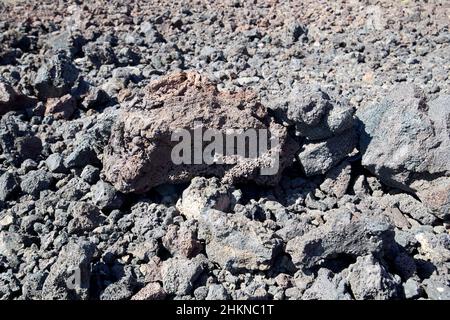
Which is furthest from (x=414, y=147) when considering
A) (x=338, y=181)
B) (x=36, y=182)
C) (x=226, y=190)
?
(x=36, y=182)

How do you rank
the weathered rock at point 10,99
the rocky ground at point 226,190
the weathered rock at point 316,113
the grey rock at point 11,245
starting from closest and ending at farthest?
1. the rocky ground at point 226,190
2. the grey rock at point 11,245
3. the weathered rock at point 316,113
4. the weathered rock at point 10,99

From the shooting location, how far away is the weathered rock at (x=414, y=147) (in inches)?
147

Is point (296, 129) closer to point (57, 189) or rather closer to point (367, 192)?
point (367, 192)

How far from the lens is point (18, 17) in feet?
22.8

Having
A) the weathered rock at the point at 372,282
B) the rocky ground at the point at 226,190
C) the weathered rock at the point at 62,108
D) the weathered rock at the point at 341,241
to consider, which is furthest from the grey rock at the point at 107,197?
the weathered rock at the point at 372,282

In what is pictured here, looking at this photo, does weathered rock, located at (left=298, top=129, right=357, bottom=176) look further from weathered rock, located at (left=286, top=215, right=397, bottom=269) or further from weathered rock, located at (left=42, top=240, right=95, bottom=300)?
weathered rock, located at (left=42, top=240, right=95, bottom=300)

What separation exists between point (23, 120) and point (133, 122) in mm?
1646

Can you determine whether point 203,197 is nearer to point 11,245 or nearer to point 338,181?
point 338,181

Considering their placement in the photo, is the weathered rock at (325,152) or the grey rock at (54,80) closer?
the weathered rock at (325,152)

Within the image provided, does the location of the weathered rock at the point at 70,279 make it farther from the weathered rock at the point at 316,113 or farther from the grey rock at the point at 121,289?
the weathered rock at the point at 316,113

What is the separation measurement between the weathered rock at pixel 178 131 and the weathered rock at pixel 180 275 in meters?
0.81

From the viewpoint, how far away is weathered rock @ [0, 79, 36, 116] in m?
4.94

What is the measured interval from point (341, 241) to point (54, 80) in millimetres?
3414

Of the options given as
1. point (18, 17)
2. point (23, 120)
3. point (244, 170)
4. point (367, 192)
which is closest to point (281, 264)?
point (244, 170)
